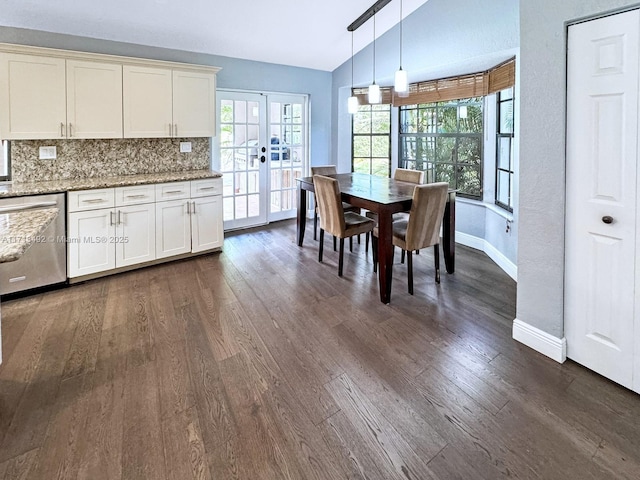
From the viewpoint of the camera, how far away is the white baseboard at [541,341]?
2.26 metres

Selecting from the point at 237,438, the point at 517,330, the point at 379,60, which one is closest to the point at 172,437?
the point at 237,438

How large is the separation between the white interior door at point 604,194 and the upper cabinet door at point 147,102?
369 cm

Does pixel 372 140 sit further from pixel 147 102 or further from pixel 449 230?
pixel 147 102

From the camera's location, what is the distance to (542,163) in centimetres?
224

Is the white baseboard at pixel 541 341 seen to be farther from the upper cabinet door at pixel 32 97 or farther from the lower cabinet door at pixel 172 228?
the upper cabinet door at pixel 32 97

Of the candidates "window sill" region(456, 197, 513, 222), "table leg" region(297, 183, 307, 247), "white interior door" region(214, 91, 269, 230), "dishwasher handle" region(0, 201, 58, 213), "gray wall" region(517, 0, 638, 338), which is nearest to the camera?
"gray wall" region(517, 0, 638, 338)

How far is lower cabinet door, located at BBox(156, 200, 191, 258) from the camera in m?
4.00

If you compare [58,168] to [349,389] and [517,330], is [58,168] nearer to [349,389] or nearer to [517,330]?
[349,389]

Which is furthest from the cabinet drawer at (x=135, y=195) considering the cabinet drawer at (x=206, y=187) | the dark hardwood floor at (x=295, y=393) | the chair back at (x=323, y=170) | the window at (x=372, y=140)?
the window at (x=372, y=140)

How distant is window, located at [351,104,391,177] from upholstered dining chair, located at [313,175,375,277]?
224cm

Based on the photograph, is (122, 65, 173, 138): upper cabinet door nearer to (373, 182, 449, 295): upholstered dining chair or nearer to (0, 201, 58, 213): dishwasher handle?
(0, 201, 58, 213): dishwasher handle

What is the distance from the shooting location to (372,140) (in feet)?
19.5

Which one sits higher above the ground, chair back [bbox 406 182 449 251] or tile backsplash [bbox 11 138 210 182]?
tile backsplash [bbox 11 138 210 182]

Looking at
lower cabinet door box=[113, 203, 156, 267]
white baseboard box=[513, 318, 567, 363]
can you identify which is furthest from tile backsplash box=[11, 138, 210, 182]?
white baseboard box=[513, 318, 567, 363]
